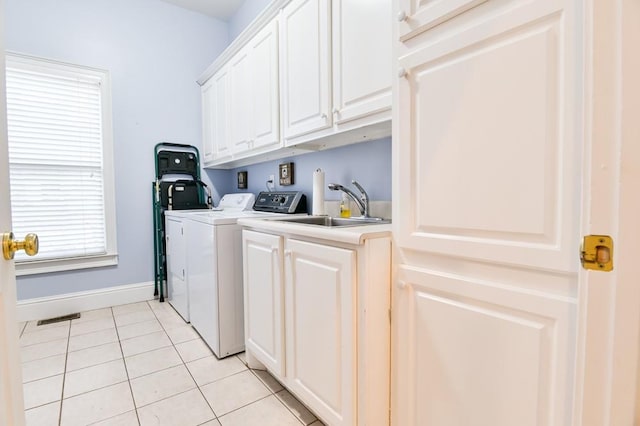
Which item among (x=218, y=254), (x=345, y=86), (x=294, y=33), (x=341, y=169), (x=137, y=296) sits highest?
(x=294, y=33)

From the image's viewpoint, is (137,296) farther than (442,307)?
Yes

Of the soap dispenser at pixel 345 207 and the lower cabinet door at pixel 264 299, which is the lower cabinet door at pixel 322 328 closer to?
the lower cabinet door at pixel 264 299

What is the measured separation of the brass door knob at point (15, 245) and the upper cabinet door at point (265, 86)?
63.3 inches

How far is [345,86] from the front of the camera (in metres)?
1.58

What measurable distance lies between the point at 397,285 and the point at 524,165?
1.77 feet

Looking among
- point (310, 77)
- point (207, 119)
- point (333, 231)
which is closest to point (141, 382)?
point (333, 231)

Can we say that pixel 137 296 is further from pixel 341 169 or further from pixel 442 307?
pixel 442 307

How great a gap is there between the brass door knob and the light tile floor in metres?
1.18

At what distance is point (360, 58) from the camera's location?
149 cm

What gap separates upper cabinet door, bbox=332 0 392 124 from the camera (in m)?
1.37

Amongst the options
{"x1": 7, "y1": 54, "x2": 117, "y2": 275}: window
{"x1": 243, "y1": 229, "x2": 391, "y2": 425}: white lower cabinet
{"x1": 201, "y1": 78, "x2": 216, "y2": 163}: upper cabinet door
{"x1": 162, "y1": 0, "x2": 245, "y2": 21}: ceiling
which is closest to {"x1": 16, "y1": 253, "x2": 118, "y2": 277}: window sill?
{"x1": 7, "y1": 54, "x2": 117, "y2": 275}: window

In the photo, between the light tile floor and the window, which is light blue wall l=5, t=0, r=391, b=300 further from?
the light tile floor

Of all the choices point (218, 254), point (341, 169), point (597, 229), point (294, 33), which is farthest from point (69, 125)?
point (597, 229)

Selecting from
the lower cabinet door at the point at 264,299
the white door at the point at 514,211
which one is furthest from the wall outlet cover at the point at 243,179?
the white door at the point at 514,211
